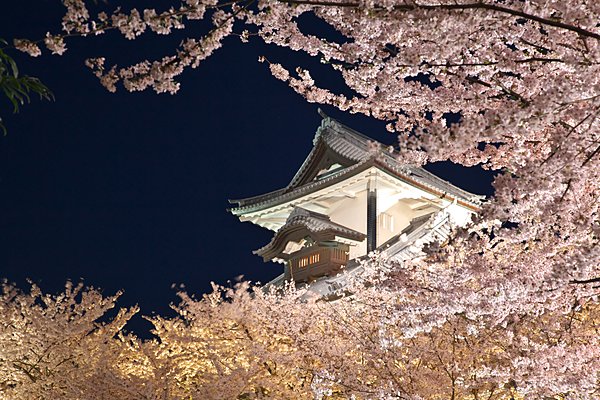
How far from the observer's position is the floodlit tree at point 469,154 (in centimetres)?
475

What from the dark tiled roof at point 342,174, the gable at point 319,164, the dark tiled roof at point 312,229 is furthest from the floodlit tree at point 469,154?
the gable at point 319,164

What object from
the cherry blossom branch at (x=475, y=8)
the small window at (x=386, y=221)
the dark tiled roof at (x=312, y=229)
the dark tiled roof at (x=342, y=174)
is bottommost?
the cherry blossom branch at (x=475, y=8)

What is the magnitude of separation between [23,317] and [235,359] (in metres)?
8.11

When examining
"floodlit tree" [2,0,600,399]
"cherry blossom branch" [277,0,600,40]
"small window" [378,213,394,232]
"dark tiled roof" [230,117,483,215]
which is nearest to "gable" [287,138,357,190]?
"dark tiled roof" [230,117,483,215]

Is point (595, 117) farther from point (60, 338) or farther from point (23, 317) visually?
point (23, 317)

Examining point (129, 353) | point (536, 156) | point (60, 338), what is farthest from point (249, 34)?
point (60, 338)

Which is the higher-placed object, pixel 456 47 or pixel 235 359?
pixel 235 359

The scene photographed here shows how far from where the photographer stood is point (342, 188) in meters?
29.1

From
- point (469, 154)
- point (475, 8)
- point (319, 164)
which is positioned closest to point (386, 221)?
point (319, 164)

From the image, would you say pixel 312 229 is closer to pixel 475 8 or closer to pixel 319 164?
pixel 319 164

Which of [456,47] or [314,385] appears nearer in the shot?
[456,47]

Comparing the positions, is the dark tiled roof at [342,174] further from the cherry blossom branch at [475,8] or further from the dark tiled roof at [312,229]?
the cherry blossom branch at [475,8]

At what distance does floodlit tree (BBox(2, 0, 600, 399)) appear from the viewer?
4754 millimetres

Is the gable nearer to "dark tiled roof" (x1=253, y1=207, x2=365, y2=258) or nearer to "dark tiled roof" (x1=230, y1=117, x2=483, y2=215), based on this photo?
"dark tiled roof" (x1=230, y1=117, x2=483, y2=215)
